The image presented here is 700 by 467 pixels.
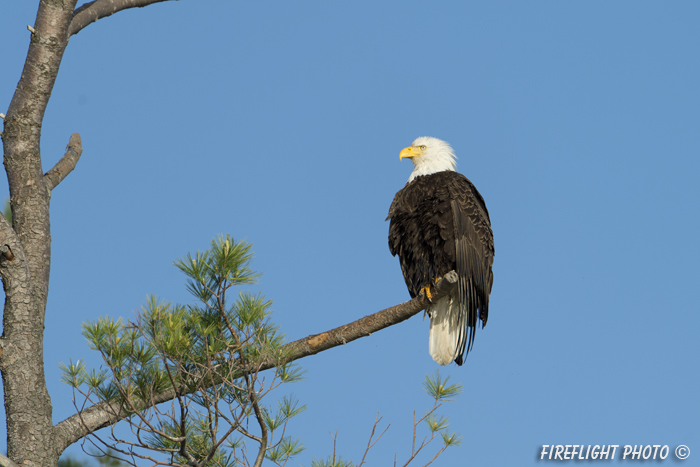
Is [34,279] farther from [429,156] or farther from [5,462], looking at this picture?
[429,156]

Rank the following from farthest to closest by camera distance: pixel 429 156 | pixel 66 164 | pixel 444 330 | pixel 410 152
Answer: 1. pixel 410 152
2. pixel 429 156
3. pixel 444 330
4. pixel 66 164

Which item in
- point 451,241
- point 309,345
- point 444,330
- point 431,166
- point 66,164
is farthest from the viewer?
point 431,166

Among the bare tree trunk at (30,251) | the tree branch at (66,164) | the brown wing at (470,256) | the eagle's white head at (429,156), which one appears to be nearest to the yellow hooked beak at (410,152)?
the eagle's white head at (429,156)

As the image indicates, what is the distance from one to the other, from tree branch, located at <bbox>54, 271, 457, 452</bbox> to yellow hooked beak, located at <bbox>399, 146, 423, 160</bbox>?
1844mm

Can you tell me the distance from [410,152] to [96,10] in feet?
8.82

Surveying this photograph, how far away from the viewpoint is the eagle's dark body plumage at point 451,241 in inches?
173

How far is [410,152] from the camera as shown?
17.9 feet

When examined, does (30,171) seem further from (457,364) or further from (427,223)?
(457,364)

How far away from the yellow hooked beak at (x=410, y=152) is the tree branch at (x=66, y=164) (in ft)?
8.52

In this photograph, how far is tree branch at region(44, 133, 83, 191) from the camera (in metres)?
3.45

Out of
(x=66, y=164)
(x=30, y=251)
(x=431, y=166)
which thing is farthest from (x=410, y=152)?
(x=30, y=251)

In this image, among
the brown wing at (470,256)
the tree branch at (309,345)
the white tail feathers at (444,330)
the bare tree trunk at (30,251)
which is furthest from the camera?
the white tail feathers at (444,330)

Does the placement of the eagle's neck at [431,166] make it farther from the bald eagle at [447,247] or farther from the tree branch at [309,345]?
the tree branch at [309,345]

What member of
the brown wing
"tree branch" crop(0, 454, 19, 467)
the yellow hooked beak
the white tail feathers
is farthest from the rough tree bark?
the yellow hooked beak
